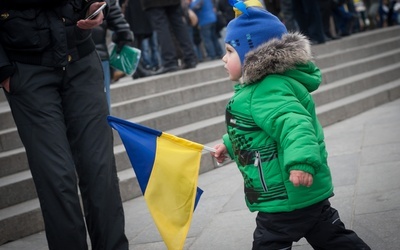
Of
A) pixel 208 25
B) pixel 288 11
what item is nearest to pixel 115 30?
pixel 288 11

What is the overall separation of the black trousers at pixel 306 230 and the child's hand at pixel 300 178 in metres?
→ 0.29

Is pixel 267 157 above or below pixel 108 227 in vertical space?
above

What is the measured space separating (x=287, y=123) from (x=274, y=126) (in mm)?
95

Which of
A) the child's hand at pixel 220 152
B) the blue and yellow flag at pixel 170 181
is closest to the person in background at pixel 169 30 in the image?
the blue and yellow flag at pixel 170 181

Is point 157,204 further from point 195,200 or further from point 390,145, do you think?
point 390,145

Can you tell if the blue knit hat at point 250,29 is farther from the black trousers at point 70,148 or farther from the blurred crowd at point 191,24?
the blurred crowd at point 191,24

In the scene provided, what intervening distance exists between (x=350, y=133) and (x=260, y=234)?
5216mm

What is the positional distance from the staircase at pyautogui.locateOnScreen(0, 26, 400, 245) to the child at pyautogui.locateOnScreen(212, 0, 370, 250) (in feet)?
8.95

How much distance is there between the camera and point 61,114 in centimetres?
413

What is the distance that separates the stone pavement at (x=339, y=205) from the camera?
476 cm

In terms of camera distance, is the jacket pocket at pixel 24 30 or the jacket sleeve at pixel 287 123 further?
the jacket pocket at pixel 24 30

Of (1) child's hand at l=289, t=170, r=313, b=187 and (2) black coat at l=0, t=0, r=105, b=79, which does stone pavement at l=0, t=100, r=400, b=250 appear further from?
(2) black coat at l=0, t=0, r=105, b=79

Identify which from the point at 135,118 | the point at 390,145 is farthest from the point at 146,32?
the point at 390,145

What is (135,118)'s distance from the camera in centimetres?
841
